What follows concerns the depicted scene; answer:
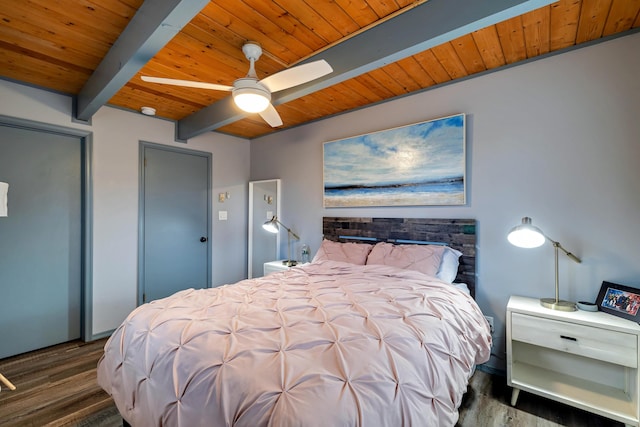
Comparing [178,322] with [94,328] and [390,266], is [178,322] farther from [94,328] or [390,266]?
[94,328]

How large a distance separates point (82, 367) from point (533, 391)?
355 cm

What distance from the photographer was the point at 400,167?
295 centimetres

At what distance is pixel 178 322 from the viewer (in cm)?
148

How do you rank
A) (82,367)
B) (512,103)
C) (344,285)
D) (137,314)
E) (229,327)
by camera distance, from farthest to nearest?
(82,367), (512,103), (344,285), (137,314), (229,327)

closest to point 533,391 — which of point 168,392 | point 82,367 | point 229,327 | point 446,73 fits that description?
A: point 229,327

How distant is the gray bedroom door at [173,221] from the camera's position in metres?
3.46

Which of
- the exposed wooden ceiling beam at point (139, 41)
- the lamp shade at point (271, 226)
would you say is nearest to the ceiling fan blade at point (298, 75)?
the exposed wooden ceiling beam at point (139, 41)

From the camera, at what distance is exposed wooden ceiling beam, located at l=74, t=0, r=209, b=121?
1477mm

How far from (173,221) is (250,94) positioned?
2.39 meters

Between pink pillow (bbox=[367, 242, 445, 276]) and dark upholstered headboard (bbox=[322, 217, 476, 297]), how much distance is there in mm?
164

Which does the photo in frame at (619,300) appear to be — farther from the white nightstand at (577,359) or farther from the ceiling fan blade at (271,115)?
the ceiling fan blade at (271,115)

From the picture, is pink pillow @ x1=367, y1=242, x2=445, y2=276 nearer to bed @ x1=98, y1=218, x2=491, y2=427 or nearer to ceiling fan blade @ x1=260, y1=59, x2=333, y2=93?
bed @ x1=98, y1=218, x2=491, y2=427

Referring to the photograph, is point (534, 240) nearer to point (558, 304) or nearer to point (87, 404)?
point (558, 304)

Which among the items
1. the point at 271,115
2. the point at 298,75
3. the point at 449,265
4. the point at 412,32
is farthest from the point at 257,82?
the point at 449,265
